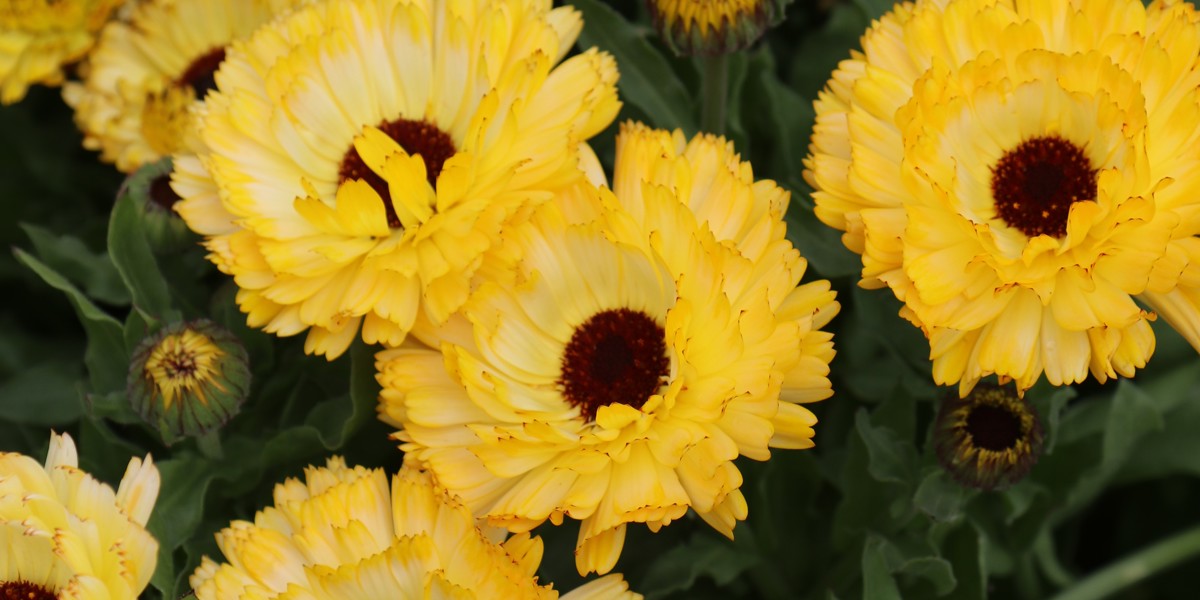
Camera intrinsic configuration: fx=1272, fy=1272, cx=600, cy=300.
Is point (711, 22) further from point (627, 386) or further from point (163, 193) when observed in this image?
point (163, 193)

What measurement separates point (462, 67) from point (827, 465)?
0.72 metres

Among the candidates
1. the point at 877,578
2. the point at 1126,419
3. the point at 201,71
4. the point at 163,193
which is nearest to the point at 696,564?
the point at 877,578

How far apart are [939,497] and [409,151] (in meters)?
0.70

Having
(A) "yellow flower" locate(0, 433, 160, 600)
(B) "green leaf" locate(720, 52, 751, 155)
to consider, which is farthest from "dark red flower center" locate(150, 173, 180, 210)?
(B) "green leaf" locate(720, 52, 751, 155)

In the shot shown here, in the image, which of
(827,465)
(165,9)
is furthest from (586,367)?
(165,9)

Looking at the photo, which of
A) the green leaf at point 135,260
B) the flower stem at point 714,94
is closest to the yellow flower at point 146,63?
the green leaf at point 135,260

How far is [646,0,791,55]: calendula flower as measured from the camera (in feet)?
4.46

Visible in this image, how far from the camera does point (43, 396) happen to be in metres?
1.72

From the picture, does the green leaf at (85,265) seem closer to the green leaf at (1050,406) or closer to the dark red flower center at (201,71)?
the dark red flower center at (201,71)

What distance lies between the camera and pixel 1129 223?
3.67 ft

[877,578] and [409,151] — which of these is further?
[409,151]

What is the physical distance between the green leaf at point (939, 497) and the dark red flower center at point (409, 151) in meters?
0.63

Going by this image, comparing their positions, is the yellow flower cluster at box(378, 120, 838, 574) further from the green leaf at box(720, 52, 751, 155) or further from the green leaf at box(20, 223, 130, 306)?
the green leaf at box(20, 223, 130, 306)

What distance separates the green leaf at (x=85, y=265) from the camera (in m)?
1.67
